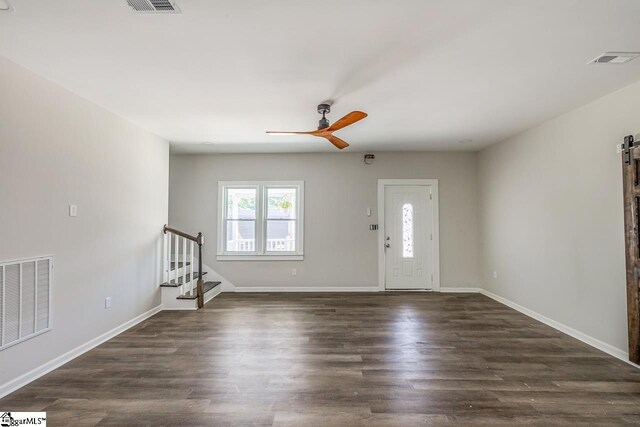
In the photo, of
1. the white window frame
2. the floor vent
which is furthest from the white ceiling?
the white window frame

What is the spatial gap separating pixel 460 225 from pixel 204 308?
480cm

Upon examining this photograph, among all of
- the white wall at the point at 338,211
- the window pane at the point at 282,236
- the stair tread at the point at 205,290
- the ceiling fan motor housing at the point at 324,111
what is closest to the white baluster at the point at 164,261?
the stair tread at the point at 205,290

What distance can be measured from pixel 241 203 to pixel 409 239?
3.35m

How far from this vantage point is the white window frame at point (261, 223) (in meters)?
5.82

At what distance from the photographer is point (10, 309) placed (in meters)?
2.43

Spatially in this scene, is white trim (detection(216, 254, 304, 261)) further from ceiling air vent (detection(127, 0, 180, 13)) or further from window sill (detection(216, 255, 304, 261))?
ceiling air vent (detection(127, 0, 180, 13))

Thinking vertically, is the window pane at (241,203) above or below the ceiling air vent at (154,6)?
below

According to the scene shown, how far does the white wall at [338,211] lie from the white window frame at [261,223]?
0.32ft

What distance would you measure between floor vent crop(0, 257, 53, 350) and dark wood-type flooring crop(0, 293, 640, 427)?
1.49ft

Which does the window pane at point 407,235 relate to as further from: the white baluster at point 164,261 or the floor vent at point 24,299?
the floor vent at point 24,299

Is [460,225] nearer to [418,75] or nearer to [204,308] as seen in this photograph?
[418,75]

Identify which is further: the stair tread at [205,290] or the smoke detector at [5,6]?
the stair tread at [205,290]

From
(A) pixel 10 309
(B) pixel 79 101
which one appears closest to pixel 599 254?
(A) pixel 10 309

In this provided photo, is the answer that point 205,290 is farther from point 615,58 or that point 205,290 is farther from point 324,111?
point 615,58
